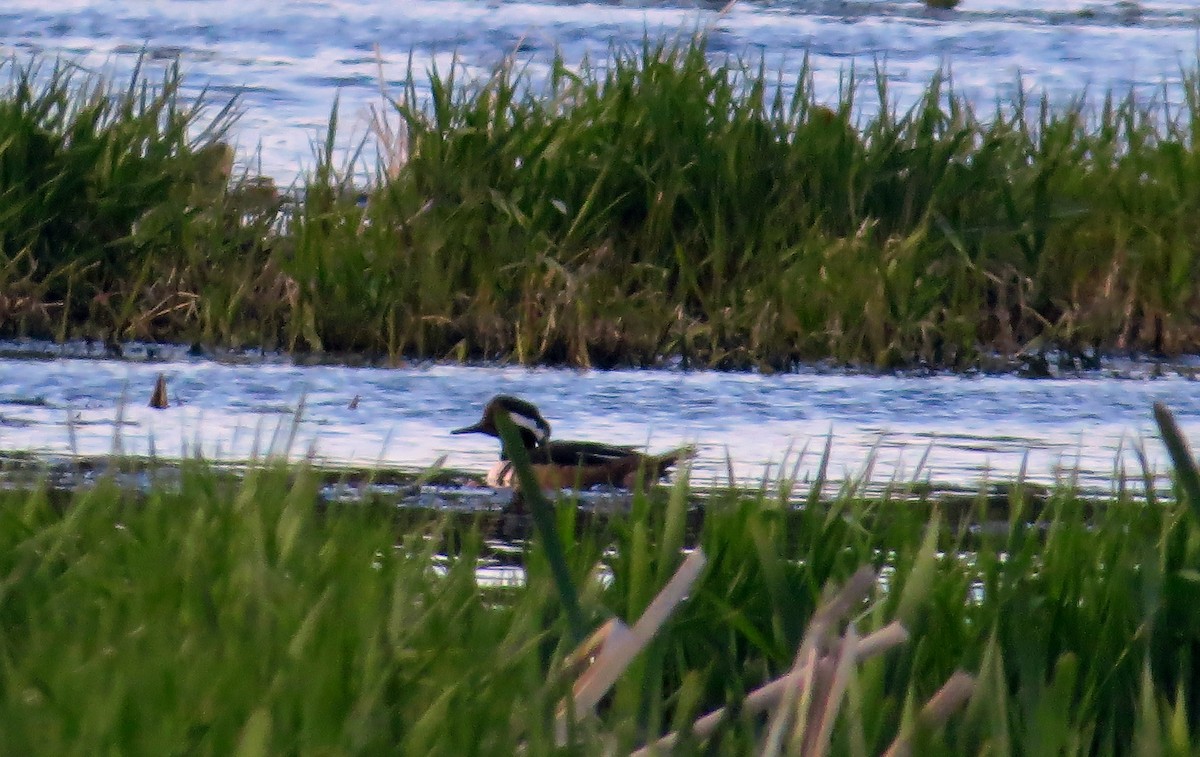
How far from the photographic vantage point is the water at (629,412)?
267 inches

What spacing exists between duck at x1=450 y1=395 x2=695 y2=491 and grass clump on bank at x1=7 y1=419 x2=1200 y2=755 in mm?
1664

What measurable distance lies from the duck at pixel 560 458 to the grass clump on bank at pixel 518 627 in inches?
65.5

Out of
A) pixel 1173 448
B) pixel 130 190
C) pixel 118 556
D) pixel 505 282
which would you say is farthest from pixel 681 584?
pixel 130 190

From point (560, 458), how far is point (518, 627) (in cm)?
291

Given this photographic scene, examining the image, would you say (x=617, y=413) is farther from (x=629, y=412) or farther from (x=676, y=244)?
(x=676, y=244)

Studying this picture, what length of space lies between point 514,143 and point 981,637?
5231 mm

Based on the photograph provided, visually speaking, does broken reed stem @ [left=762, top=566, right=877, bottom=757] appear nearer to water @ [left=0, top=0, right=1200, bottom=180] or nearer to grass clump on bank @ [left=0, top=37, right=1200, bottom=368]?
grass clump on bank @ [left=0, top=37, right=1200, bottom=368]

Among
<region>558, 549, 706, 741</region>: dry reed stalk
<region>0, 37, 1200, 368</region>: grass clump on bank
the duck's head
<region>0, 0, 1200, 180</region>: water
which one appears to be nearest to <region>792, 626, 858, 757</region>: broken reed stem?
<region>558, 549, 706, 741</region>: dry reed stalk

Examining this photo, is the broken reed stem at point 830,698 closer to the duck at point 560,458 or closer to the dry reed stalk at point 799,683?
the dry reed stalk at point 799,683

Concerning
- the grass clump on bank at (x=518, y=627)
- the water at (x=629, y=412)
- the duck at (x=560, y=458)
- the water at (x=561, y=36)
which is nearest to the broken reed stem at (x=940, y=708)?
the grass clump on bank at (x=518, y=627)

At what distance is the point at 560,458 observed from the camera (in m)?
6.62

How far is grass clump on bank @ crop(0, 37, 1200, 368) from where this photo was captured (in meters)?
8.52

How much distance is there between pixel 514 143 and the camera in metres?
8.98

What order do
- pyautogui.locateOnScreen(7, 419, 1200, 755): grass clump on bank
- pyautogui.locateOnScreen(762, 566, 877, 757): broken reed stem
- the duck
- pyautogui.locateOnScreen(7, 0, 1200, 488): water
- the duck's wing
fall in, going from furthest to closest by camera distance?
pyautogui.locateOnScreen(7, 0, 1200, 488): water, the duck's wing, the duck, pyautogui.locateOnScreen(7, 419, 1200, 755): grass clump on bank, pyautogui.locateOnScreen(762, 566, 877, 757): broken reed stem
